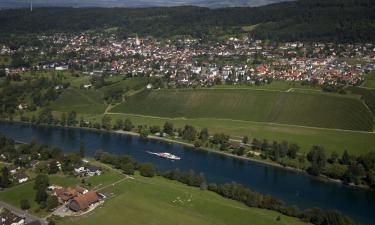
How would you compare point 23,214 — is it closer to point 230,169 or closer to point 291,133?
point 230,169

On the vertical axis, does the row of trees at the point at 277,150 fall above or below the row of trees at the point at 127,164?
above

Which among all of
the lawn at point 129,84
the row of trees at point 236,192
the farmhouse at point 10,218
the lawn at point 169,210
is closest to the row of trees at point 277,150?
the row of trees at point 236,192

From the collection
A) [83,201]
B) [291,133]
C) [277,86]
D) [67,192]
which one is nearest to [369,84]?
[277,86]

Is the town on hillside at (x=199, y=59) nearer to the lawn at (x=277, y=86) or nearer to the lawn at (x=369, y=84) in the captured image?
the lawn at (x=369, y=84)

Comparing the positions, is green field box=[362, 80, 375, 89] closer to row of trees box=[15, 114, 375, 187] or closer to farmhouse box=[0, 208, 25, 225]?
row of trees box=[15, 114, 375, 187]

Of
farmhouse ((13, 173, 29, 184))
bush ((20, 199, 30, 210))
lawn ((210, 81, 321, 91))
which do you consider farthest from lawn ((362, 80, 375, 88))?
bush ((20, 199, 30, 210))

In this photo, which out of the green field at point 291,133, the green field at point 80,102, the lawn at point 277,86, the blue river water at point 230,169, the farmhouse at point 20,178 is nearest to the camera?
the blue river water at point 230,169

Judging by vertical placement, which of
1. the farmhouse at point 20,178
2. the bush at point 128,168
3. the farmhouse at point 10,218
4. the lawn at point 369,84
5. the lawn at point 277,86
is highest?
the lawn at point 369,84
